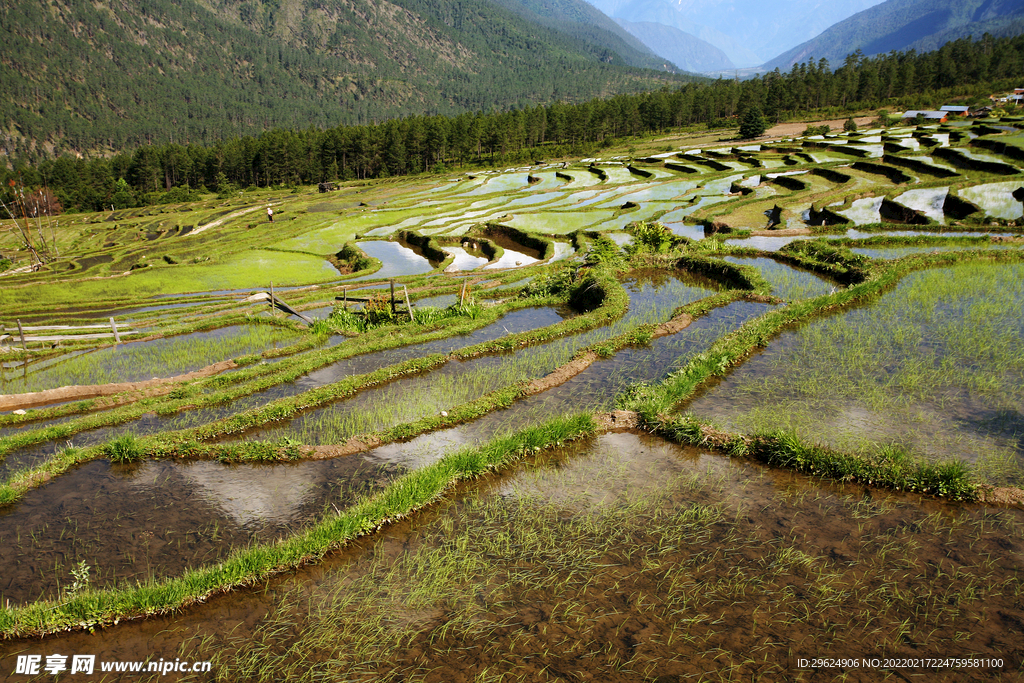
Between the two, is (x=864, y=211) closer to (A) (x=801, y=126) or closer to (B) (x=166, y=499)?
(B) (x=166, y=499)

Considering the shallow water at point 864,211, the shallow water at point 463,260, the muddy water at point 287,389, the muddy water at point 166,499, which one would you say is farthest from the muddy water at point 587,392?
the shallow water at point 864,211

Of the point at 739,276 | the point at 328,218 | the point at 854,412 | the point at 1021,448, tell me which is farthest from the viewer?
the point at 328,218

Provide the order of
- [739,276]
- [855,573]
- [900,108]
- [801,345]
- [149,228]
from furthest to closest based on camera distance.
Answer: [900,108] → [149,228] → [739,276] → [801,345] → [855,573]

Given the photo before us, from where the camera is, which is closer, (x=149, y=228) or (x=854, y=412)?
(x=854, y=412)

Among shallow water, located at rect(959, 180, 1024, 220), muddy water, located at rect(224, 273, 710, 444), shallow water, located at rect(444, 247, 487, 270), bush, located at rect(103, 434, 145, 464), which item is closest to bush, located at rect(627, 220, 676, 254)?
muddy water, located at rect(224, 273, 710, 444)

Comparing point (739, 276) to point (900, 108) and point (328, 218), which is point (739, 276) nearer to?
point (328, 218)

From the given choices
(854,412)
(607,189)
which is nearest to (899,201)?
(607,189)
